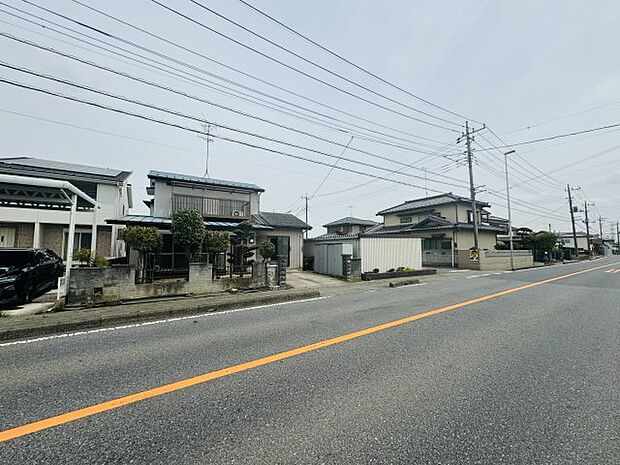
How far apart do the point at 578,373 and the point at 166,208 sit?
61.2 ft

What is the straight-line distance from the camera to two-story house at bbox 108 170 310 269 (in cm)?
1723

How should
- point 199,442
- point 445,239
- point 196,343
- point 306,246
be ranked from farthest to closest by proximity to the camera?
point 445,239
point 306,246
point 196,343
point 199,442

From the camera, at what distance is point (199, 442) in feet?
7.07

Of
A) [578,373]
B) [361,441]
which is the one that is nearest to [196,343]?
[361,441]

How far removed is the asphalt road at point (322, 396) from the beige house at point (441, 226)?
17.4 meters

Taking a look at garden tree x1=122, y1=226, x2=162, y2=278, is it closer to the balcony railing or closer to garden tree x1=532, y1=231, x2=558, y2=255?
the balcony railing

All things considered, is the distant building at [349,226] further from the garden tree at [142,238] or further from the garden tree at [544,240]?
the garden tree at [142,238]

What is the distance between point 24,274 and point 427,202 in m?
35.7

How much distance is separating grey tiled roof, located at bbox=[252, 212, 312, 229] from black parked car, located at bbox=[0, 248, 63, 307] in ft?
35.7

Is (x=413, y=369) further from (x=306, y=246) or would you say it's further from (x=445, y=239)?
(x=445, y=239)

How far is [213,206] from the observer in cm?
1814

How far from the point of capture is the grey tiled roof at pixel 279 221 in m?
19.1

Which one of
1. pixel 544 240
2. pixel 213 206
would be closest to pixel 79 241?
pixel 213 206

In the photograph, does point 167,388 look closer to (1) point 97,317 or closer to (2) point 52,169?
(1) point 97,317
